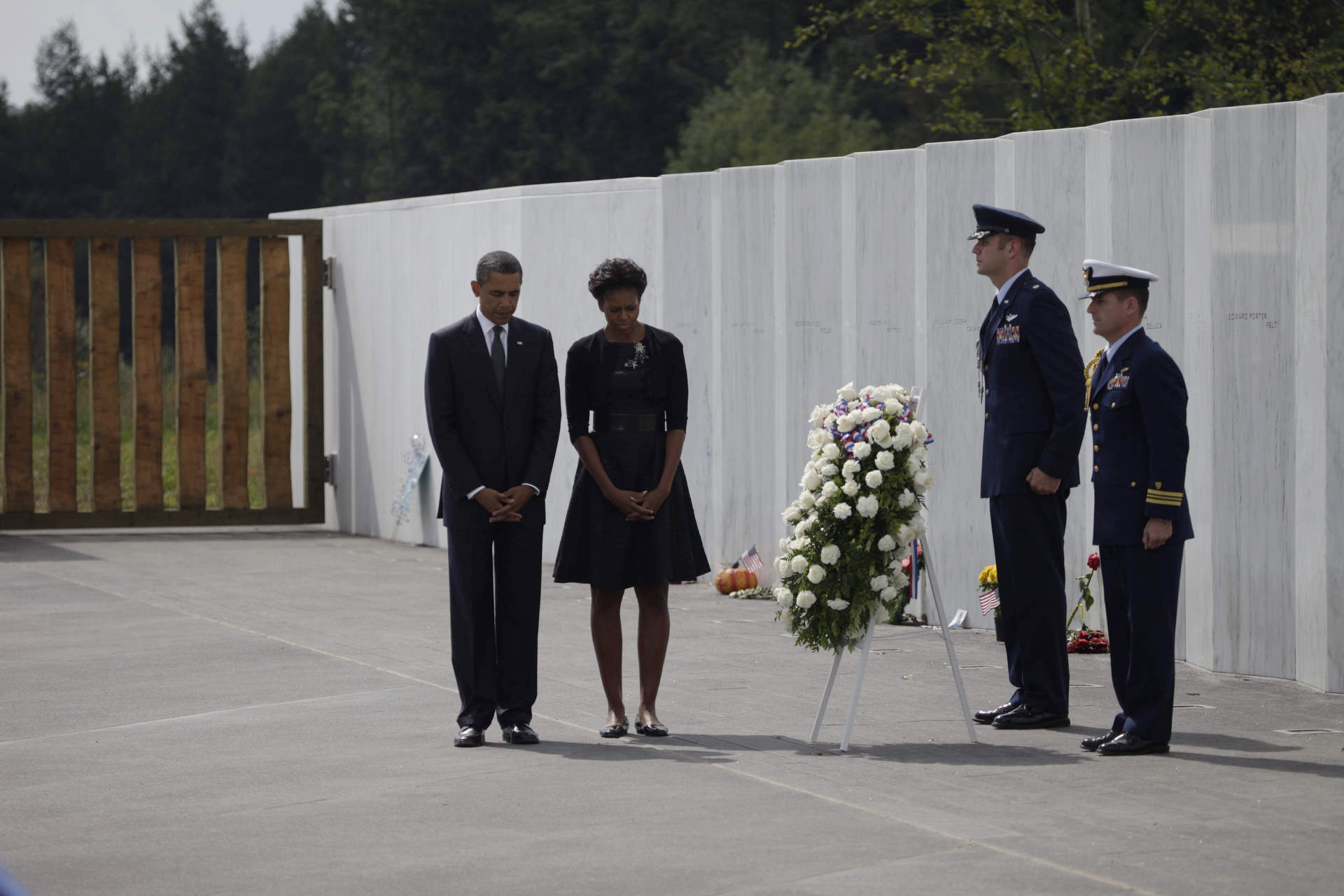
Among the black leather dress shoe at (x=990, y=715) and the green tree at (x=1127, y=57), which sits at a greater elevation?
the green tree at (x=1127, y=57)

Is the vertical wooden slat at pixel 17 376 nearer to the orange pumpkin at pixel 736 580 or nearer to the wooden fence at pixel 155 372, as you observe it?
the wooden fence at pixel 155 372

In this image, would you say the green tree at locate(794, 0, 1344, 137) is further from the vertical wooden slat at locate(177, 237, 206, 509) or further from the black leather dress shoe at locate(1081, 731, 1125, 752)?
the black leather dress shoe at locate(1081, 731, 1125, 752)

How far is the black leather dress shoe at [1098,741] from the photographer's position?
671 cm

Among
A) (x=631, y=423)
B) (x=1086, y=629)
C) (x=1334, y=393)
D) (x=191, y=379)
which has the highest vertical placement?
(x=191, y=379)

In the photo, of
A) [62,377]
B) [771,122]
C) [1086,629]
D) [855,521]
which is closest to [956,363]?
[1086,629]

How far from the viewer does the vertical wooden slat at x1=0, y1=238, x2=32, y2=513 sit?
15078mm

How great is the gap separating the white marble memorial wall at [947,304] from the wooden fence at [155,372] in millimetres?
530

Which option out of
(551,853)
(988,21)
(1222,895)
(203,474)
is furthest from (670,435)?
(988,21)

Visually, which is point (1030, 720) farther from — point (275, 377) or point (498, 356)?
point (275, 377)

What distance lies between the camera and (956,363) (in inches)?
406

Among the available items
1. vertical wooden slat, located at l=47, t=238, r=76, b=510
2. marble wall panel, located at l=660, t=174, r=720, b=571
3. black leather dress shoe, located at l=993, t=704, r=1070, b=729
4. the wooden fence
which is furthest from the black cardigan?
vertical wooden slat, located at l=47, t=238, r=76, b=510

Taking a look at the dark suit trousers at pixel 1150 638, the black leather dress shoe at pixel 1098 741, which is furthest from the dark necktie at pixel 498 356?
the black leather dress shoe at pixel 1098 741

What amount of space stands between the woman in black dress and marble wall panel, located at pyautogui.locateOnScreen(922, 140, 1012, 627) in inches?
133

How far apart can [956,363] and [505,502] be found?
399 centimetres
